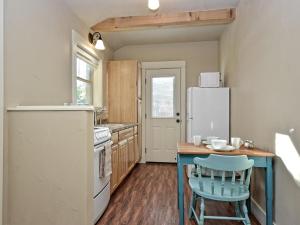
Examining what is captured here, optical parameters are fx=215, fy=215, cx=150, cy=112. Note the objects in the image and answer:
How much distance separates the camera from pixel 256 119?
2309 millimetres

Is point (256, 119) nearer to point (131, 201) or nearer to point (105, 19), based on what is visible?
point (131, 201)

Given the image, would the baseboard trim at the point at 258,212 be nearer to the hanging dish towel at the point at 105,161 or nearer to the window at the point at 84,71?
the hanging dish towel at the point at 105,161

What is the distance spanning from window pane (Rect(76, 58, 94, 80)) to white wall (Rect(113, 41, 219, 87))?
50.5 inches

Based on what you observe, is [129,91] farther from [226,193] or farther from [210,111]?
[226,193]

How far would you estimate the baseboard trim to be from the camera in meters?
2.09

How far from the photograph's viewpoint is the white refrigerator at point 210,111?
3398mm

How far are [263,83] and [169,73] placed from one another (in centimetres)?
269

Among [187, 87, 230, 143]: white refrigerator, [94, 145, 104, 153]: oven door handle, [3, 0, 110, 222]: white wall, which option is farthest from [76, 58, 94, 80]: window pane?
[187, 87, 230, 143]: white refrigerator

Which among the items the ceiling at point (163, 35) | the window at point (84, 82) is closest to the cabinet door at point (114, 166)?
the window at point (84, 82)

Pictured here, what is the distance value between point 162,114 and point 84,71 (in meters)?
1.89

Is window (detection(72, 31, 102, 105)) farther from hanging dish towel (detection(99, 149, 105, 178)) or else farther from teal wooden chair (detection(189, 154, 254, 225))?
teal wooden chair (detection(189, 154, 254, 225))

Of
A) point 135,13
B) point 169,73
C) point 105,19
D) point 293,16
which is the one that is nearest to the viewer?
point 293,16

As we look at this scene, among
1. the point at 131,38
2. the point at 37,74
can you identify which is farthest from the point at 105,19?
the point at 37,74

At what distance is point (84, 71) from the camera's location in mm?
3645
